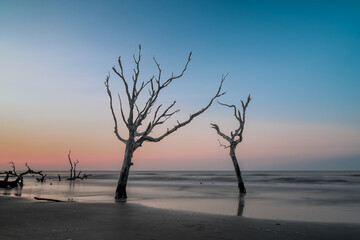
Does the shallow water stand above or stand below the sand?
below

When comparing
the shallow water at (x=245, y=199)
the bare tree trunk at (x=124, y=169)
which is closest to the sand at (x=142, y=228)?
the shallow water at (x=245, y=199)

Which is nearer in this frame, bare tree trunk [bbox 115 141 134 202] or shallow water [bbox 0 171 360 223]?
shallow water [bbox 0 171 360 223]

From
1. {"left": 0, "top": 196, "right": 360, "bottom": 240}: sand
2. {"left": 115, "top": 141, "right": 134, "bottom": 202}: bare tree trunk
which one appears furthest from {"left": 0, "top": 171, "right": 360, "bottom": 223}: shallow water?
{"left": 0, "top": 196, "right": 360, "bottom": 240}: sand

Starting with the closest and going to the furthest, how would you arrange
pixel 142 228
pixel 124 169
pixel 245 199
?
pixel 142 228 → pixel 124 169 → pixel 245 199

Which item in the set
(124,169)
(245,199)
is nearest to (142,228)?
→ (124,169)

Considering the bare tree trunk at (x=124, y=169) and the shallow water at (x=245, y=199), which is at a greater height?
the bare tree trunk at (x=124, y=169)

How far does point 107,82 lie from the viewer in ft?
54.4

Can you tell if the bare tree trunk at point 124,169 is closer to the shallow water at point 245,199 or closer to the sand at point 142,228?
the shallow water at point 245,199

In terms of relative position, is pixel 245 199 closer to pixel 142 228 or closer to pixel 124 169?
pixel 124 169

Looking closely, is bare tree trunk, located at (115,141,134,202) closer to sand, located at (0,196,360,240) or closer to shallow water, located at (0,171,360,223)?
shallow water, located at (0,171,360,223)

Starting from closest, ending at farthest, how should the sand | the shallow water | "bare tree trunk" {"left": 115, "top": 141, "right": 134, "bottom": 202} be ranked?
the sand < the shallow water < "bare tree trunk" {"left": 115, "top": 141, "right": 134, "bottom": 202}

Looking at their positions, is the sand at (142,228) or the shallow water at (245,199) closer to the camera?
the sand at (142,228)

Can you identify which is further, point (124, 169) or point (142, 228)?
point (124, 169)

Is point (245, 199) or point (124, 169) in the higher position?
point (124, 169)
